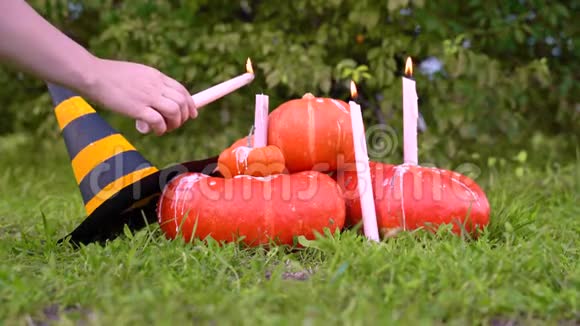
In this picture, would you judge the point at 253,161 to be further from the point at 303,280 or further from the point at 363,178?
the point at 303,280

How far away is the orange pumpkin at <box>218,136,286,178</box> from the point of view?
84.3 inches

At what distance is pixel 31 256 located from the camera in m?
2.02

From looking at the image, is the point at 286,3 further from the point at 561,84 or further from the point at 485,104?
the point at 561,84

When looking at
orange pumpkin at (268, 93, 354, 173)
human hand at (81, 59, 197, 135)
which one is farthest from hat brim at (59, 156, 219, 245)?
human hand at (81, 59, 197, 135)

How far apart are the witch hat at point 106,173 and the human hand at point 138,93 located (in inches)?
16.2

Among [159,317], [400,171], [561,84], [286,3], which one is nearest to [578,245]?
[400,171]

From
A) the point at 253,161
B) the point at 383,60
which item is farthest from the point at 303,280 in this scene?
the point at 383,60

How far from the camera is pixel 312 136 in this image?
7.34 ft

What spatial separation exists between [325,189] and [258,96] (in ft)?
1.25

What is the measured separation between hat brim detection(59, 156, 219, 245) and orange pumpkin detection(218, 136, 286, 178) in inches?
5.6

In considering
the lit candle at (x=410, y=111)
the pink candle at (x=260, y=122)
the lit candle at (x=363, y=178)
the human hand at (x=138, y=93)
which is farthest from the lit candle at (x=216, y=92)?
the lit candle at (x=410, y=111)

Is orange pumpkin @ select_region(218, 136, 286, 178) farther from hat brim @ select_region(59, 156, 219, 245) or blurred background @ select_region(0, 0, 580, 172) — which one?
blurred background @ select_region(0, 0, 580, 172)

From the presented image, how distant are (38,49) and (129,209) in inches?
28.6

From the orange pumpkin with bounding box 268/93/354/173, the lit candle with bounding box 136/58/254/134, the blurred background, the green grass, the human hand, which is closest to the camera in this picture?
the green grass
